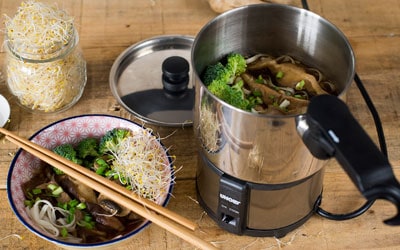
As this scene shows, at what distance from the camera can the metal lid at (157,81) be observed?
1517 millimetres

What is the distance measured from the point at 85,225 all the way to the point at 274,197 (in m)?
0.39

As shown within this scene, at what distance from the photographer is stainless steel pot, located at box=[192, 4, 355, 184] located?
3.47 ft

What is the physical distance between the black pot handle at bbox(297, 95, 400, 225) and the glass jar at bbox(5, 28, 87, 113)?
2.22 ft

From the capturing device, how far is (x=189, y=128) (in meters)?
1.51

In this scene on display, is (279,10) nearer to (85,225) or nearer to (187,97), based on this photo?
(187,97)

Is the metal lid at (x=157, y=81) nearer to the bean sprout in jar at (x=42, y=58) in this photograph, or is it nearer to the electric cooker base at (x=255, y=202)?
the bean sprout in jar at (x=42, y=58)

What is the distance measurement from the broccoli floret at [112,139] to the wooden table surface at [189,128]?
14 cm

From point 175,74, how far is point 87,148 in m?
0.29

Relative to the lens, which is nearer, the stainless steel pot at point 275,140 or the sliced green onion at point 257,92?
the stainless steel pot at point 275,140

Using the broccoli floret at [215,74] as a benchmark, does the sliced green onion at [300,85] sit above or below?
below

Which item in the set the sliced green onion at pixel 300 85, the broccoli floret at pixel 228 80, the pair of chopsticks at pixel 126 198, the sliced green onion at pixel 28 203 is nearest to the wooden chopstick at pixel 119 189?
the pair of chopsticks at pixel 126 198

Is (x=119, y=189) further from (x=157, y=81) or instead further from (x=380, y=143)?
(x=380, y=143)

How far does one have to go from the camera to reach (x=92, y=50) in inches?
65.4

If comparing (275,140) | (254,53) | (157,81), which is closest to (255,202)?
(275,140)
